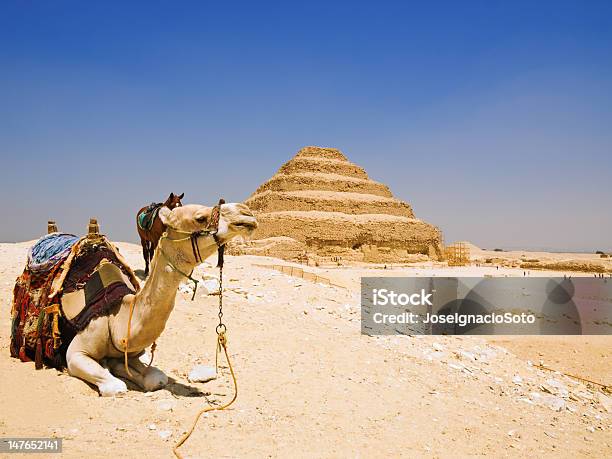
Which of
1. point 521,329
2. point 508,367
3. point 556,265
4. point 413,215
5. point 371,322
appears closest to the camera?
point 508,367

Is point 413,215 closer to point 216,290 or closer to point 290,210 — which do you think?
point 290,210

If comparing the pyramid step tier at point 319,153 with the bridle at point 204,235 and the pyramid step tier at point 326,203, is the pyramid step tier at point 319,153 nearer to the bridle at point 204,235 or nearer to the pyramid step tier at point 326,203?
the pyramid step tier at point 326,203

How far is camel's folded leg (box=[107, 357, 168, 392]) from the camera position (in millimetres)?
4152

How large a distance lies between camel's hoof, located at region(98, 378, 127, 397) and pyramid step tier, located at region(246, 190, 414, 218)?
114ft

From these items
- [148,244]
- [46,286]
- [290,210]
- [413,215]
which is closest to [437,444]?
[46,286]

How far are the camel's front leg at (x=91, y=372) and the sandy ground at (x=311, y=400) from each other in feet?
0.29

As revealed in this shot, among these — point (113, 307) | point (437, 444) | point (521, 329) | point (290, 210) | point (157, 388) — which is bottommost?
point (521, 329)

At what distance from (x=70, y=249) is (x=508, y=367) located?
788 centimetres

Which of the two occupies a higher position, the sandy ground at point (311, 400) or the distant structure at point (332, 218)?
the distant structure at point (332, 218)

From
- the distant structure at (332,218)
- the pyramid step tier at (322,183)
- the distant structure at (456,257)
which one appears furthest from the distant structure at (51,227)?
the distant structure at (456,257)

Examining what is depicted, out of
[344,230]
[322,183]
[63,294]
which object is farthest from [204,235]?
[322,183]

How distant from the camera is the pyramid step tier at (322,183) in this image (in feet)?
139

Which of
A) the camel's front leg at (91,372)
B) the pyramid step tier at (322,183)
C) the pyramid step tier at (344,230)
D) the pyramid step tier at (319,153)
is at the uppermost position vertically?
the pyramid step tier at (319,153)

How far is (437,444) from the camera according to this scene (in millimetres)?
4172
